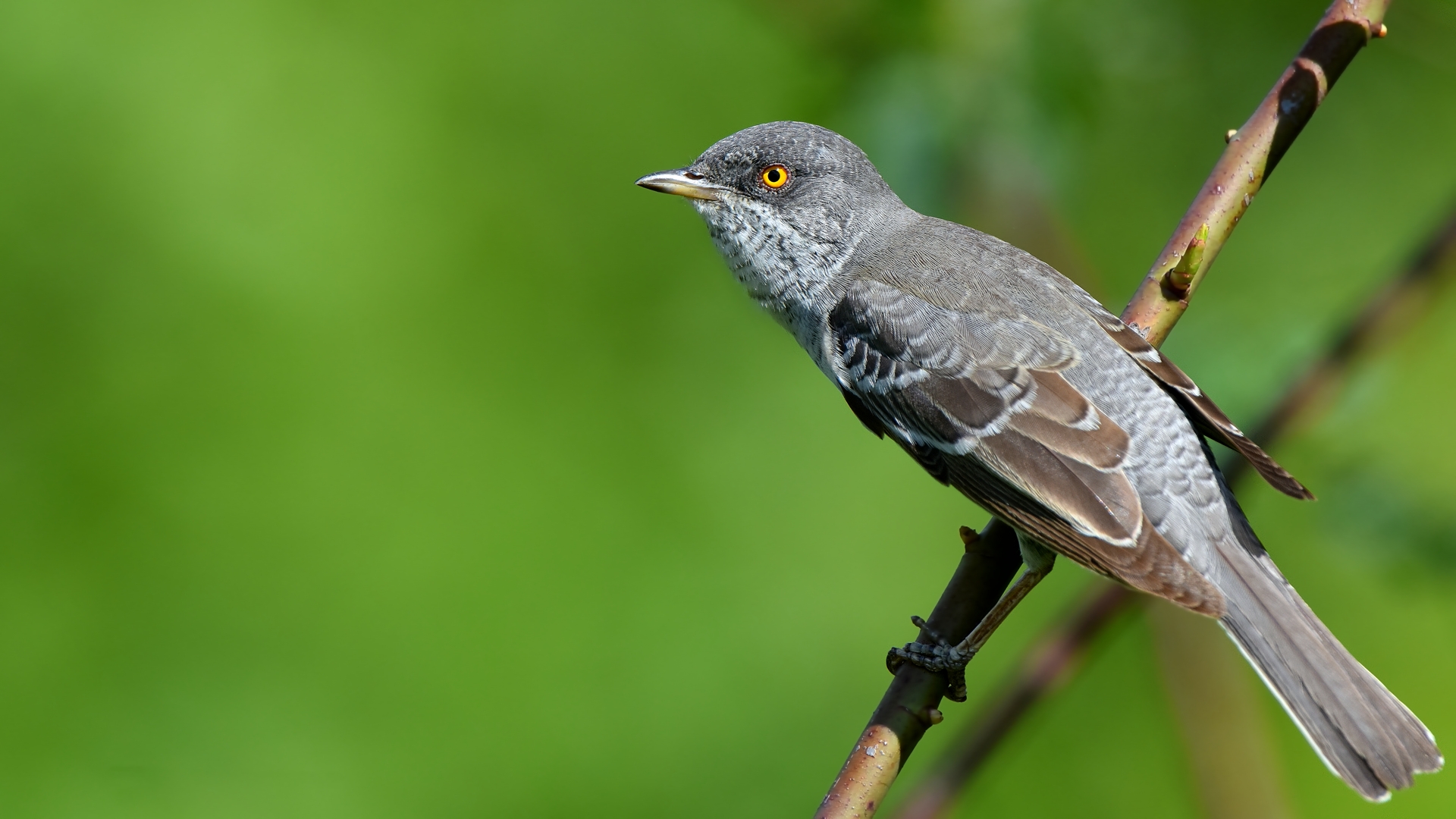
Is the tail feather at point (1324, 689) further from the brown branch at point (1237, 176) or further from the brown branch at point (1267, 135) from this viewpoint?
the brown branch at point (1267, 135)

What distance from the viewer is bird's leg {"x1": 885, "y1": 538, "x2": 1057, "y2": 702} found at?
3.10 metres

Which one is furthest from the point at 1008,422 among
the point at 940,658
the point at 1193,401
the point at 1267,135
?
the point at 1267,135

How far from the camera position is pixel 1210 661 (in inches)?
159

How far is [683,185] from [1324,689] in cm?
232

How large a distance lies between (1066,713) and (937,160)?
120 inches

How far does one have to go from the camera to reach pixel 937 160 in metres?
4.04

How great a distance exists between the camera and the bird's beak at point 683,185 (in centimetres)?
415

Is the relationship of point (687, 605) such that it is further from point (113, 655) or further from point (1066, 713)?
point (113, 655)

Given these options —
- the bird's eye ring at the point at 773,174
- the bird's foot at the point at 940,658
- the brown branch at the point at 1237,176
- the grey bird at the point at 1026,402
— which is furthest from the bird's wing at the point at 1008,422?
the bird's eye ring at the point at 773,174

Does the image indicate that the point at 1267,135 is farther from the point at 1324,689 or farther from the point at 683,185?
the point at 683,185

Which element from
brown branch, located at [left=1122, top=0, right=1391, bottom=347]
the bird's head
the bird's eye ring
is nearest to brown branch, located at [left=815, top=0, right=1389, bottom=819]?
brown branch, located at [left=1122, top=0, right=1391, bottom=347]

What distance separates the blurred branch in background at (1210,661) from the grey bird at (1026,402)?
16 centimetres

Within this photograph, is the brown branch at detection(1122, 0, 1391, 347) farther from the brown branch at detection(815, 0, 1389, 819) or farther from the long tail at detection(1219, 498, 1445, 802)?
the long tail at detection(1219, 498, 1445, 802)

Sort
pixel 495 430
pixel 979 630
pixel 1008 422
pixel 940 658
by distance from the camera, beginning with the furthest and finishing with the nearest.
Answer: pixel 495 430 < pixel 1008 422 < pixel 979 630 < pixel 940 658
